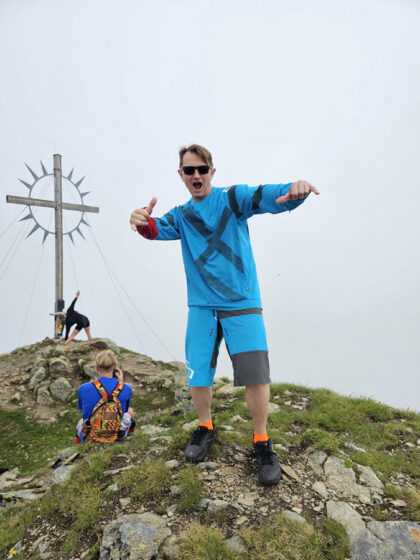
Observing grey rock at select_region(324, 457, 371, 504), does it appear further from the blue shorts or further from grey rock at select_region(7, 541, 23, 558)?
grey rock at select_region(7, 541, 23, 558)

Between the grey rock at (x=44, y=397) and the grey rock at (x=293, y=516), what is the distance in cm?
856

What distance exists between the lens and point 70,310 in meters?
13.4

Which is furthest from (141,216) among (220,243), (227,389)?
(227,389)

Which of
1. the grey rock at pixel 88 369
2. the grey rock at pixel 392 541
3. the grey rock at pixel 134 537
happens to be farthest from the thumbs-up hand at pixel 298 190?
the grey rock at pixel 88 369

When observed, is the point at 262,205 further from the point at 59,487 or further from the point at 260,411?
the point at 59,487

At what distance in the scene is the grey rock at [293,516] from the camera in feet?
9.79

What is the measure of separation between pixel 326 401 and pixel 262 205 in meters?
5.58

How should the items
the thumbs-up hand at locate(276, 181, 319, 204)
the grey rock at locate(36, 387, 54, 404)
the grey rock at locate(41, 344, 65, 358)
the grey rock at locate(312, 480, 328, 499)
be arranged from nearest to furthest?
the thumbs-up hand at locate(276, 181, 319, 204) < the grey rock at locate(312, 480, 328, 499) < the grey rock at locate(36, 387, 54, 404) < the grey rock at locate(41, 344, 65, 358)

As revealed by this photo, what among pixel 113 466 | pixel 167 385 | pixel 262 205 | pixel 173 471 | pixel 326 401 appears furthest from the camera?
pixel 167 385

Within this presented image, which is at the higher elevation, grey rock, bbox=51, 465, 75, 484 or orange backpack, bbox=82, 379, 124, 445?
orange backpack, bbox=82, 379, 124, 445

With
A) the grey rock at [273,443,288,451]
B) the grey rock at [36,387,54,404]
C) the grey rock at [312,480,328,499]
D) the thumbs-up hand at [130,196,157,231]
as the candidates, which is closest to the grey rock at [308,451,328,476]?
the grey rock at [312,480,328,499]

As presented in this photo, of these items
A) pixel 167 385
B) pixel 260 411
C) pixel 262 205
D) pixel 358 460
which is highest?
pixel 262 205

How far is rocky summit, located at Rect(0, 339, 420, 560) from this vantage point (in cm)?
282

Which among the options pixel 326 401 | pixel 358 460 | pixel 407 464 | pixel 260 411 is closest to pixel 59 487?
pixel 260 411
